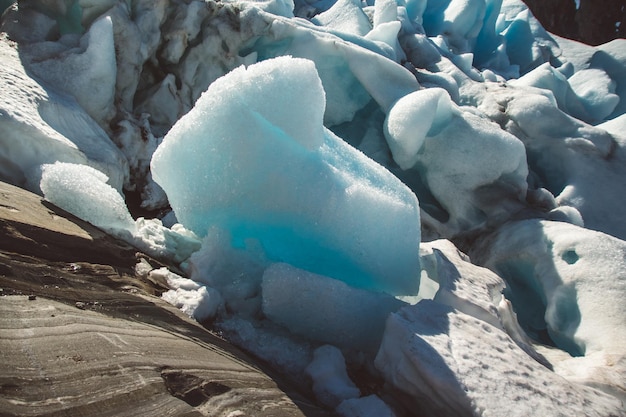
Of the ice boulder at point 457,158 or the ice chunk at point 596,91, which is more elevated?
the ice chunk at point 596,91

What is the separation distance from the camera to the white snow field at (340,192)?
140 cm

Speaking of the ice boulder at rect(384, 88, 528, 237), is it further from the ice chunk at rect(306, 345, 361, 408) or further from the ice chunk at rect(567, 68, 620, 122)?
the ice chunk at rect(567, 68, 620, 122)

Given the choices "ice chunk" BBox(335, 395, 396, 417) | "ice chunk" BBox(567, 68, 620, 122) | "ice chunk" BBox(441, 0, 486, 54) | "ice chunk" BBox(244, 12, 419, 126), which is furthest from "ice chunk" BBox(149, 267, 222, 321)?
"ice chunk" BBox(441, 0, 486, 54)

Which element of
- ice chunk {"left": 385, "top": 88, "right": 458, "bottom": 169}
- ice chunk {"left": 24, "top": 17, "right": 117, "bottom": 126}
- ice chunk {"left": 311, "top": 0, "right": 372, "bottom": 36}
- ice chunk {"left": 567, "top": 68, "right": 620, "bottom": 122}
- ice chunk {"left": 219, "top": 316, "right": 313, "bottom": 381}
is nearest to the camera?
ice chunk {"left": 219, "top": 316, "right": 313, "bottom": 381}

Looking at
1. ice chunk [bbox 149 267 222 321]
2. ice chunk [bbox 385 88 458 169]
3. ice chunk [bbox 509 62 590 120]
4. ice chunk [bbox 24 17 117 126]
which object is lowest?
ice chunk [bbox 149 267 222 321]

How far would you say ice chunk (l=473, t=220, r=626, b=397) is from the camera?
207 cm

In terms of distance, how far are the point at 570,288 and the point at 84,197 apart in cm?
236

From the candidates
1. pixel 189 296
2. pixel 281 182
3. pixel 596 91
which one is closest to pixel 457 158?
pixel 281 182

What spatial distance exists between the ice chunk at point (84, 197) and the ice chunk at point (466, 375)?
0.99 meters

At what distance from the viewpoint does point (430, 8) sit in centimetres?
646

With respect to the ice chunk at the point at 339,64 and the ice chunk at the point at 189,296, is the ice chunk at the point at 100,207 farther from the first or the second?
the ice chunk at the point at 339,64

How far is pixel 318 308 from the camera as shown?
4.93 ft

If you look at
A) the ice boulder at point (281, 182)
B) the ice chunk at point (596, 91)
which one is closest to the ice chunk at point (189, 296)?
the ice boulder at point (281, 182)

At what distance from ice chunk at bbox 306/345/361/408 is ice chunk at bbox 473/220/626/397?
0.97 metres
